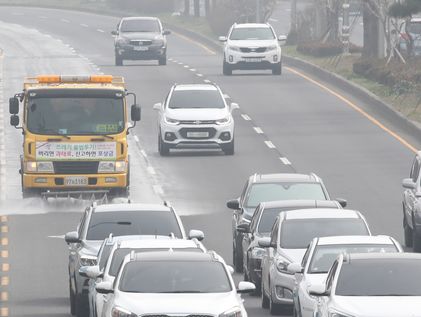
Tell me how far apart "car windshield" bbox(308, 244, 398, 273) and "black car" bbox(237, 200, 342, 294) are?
146 inches

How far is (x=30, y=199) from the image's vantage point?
39.6 m

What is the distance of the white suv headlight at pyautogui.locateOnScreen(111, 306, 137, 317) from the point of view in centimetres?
1889

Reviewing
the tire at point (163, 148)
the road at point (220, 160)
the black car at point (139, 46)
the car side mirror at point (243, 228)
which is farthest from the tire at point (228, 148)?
the black car at point (139, 46)

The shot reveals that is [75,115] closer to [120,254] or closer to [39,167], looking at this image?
[39,167]

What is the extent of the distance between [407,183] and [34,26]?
77.0m

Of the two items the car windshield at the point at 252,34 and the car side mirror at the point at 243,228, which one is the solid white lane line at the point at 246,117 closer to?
the car windshield at the point at 252,34

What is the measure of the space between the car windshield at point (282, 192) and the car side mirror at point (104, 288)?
10.5 m

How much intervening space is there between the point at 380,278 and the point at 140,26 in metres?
57.4

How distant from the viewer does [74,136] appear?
123 ft

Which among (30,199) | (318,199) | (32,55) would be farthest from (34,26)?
(318,199)

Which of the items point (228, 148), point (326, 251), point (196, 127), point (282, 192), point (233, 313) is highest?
point (233, 313)

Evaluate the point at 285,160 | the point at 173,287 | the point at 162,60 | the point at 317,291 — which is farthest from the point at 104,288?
the point at 162,60

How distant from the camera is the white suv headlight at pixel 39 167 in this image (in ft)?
124

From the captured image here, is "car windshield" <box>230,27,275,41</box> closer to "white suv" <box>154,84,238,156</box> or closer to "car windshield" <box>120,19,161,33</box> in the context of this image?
"car windshield" <box>120,19,161,33</box>
